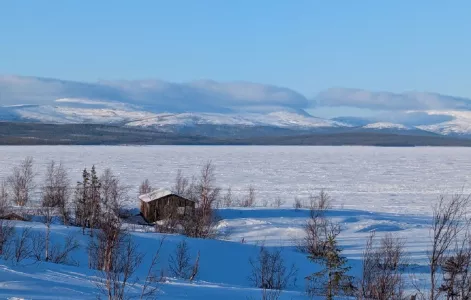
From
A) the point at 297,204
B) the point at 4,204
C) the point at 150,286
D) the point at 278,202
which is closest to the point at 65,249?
the point at 150,286

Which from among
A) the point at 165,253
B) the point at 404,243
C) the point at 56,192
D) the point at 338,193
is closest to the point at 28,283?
the point at 165,253

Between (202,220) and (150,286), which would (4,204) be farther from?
(150,286)

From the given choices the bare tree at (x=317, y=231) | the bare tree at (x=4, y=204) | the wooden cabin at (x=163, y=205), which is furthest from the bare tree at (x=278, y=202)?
the bare tree at (x=4, y=204)

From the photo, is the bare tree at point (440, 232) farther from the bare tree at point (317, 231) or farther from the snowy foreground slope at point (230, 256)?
the bare tree at point (317, 231)

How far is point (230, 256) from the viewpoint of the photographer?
21094mm

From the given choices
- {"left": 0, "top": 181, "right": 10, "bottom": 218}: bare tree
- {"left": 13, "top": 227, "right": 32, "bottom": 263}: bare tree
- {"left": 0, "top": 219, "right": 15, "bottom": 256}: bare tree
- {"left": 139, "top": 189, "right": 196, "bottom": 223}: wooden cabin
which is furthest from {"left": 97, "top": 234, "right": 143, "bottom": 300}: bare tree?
{"left": 139, "top": 189, "right": 196, "bottom": 223}: wooden cabin

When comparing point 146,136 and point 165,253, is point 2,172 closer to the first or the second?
point 165,253

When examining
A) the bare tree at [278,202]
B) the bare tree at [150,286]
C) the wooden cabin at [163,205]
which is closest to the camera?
the bare tree at [150,286]

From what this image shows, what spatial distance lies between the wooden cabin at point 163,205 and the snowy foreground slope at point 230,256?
2.08m

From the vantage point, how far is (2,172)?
55.1 m

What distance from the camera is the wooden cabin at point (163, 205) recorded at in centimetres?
3516

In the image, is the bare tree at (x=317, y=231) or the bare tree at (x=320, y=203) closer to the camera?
the bare tree at (x=317, y=231)

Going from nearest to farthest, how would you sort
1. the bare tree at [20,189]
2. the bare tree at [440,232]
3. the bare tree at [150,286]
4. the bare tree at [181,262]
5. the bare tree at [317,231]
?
the bare tree at [150,286] → the bare tree at [440,232] → the bare tree at [181,262] → the bare tree at [317,231] → the bare tree at [20,189]

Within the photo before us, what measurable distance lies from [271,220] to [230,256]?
500 inches
